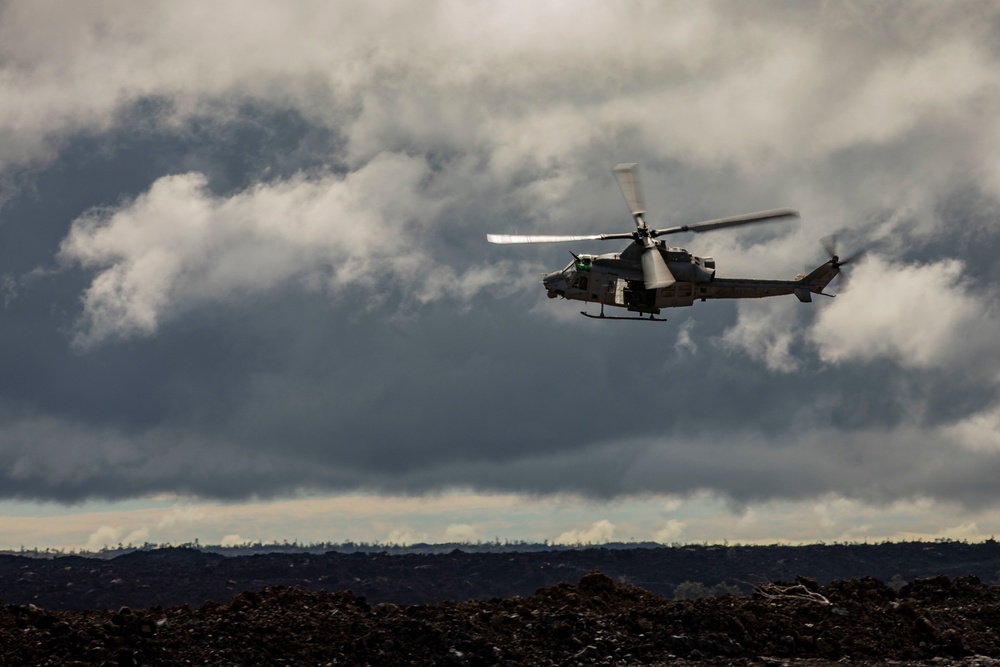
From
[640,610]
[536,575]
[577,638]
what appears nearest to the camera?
[577,638]

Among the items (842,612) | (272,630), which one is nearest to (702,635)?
(842,612)

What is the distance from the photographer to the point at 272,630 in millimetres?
33688

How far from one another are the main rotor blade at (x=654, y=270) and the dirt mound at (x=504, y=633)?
22577 millimetres

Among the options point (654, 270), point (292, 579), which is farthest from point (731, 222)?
→ point (292, 579)

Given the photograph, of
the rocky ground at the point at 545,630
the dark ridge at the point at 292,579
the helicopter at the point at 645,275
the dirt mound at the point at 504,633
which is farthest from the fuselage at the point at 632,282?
the dark ridge at the point at 292,579

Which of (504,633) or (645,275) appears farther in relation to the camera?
(645,275)

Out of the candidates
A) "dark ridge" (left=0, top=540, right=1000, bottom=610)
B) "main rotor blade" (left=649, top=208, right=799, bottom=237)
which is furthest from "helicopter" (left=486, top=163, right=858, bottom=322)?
"dark ridge" (left=0, top=540, right=1000, bottom=610)

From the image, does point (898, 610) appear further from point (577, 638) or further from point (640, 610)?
point (577, 638)

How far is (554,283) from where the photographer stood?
58.9 m

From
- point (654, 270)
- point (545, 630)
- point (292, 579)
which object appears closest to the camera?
point (545, 630)

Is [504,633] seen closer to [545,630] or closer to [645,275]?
[545,630]

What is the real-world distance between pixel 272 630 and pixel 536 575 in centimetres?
16423

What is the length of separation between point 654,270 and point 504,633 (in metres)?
28.4

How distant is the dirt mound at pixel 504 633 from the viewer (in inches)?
1270
